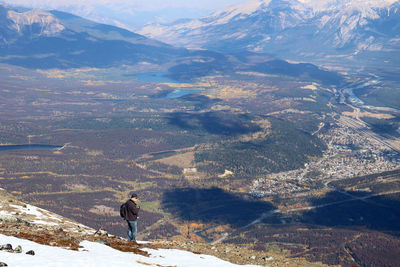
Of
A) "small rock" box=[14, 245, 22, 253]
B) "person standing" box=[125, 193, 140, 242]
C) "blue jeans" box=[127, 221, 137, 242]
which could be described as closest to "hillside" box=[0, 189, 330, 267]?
"small rock" box=[14, 245, 22, 253]

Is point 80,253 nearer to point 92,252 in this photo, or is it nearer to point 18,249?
point 92,252

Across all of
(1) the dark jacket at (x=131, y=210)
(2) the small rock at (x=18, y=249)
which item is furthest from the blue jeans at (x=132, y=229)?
(2) the small rock at (x=18, y=249)

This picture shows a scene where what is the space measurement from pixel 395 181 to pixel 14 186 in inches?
5906

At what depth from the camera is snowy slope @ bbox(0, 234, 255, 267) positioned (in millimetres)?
33156

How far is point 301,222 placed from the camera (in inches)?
5792

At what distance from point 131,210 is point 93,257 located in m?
8.99

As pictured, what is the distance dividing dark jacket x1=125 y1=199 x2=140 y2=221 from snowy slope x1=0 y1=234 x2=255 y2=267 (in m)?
3.85

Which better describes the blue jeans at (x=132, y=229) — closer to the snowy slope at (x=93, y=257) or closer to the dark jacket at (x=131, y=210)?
the dark jacket at (x=131, y=210)

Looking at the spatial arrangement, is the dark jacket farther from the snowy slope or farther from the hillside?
the snowy slope

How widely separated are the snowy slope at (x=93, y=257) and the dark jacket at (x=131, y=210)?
385cm

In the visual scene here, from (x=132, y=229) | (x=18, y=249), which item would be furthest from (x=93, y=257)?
(x=132, y=229)

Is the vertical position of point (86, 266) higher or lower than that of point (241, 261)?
higher

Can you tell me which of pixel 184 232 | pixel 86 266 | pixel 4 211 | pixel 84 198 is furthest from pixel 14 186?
pixel 86 266

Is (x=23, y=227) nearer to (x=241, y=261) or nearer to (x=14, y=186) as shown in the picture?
(x=241, y=261)
